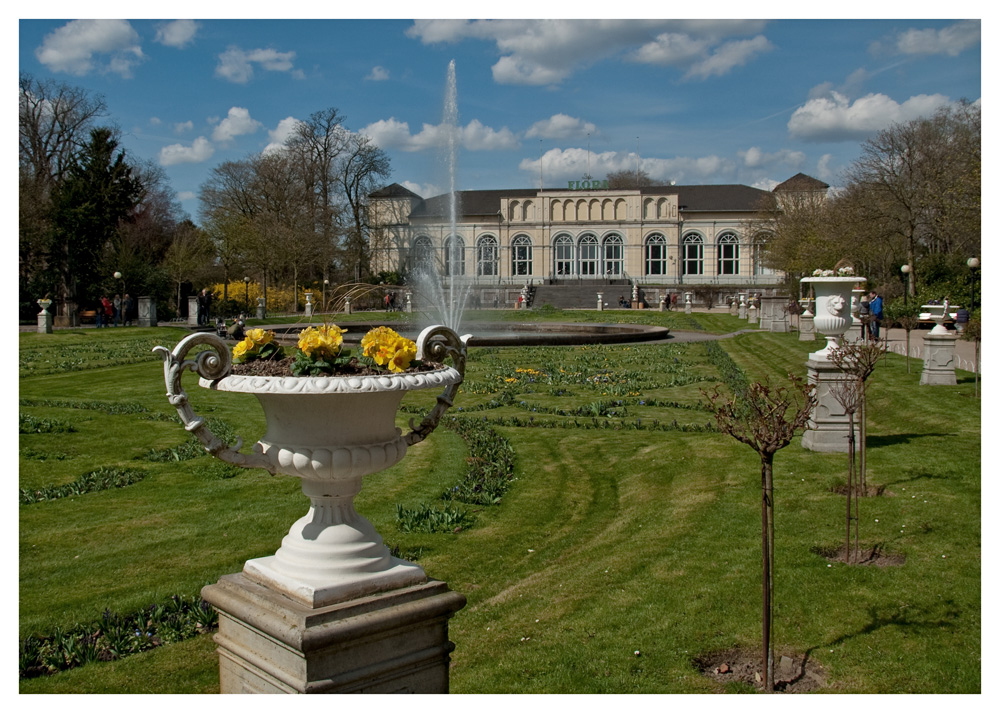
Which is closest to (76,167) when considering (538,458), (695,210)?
(538,458)

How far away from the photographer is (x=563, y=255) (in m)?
74.8

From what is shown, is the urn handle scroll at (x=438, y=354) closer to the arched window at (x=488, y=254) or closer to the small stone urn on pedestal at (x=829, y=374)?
the small stone urn on pedestal at (x=829, y=374)

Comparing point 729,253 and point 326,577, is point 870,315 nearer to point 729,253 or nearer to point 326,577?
point 326,577

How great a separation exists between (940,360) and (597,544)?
10023 mm

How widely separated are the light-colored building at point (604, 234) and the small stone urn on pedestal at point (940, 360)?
54.5 metres

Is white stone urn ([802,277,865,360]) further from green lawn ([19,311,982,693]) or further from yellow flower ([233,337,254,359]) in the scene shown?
yellow flower ([233,337,254,359])

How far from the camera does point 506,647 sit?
208 inches

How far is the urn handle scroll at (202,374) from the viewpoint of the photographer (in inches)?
136

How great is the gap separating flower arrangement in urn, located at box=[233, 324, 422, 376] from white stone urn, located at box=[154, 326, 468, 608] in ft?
0.36

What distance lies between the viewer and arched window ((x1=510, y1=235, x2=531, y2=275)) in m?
74.8

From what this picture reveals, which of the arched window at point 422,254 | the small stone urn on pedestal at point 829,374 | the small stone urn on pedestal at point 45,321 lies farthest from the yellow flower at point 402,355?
the arched window at point 422,254

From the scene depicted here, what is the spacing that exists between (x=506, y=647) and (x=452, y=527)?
2.49 meters

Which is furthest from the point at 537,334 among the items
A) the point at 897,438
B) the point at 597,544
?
the point at 597,544

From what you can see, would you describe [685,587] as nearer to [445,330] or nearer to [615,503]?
[615,503]
